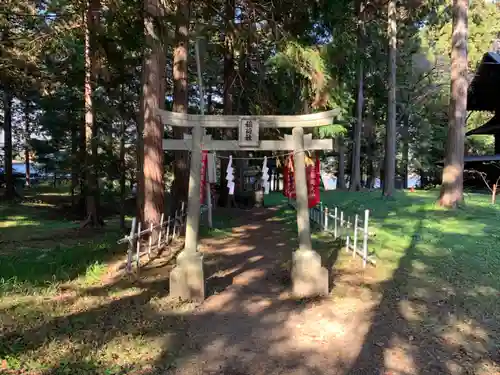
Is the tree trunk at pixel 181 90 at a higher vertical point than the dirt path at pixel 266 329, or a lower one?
higher

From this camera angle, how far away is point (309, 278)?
6.68 meters

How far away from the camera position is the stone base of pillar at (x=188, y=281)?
651 centimetres

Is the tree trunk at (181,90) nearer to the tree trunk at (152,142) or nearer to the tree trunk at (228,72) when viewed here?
the tree trunk at (228,72)

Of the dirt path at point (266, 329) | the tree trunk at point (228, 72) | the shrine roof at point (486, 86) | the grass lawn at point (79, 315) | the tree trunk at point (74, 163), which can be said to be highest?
the shrine roof at point (486, 86)

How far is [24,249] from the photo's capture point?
10703 millimetres

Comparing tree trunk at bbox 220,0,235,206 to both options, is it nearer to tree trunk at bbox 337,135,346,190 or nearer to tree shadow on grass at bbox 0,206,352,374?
tree shadow on grass at bbox 0,206,352,374

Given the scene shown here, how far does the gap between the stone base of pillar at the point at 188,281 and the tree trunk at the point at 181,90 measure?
19.5ft

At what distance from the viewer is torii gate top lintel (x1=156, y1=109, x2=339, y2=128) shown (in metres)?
6.99

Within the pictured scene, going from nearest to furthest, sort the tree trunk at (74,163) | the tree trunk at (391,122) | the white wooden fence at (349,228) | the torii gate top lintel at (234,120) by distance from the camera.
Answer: the torii gate top lintel at (234,120) < the white wooden fence at (349,228) < the tree trunk at (74,163) < the tree trunk at (391,122)

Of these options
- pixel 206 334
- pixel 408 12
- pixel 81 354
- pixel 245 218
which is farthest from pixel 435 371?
pixel 408 12

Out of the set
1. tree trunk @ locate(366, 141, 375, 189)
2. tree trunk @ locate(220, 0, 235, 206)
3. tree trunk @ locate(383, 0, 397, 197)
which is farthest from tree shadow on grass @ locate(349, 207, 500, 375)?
tree trunk @ locate(366, 141, 375, 189)

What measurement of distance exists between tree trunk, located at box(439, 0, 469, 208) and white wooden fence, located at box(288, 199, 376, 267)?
4803 millimetres

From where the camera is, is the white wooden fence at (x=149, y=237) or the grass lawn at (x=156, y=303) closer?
the grass lawn at (x=156, y=303)

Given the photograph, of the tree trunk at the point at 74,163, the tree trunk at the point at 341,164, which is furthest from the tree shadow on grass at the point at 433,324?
the tree trunk at the point at 341,164
